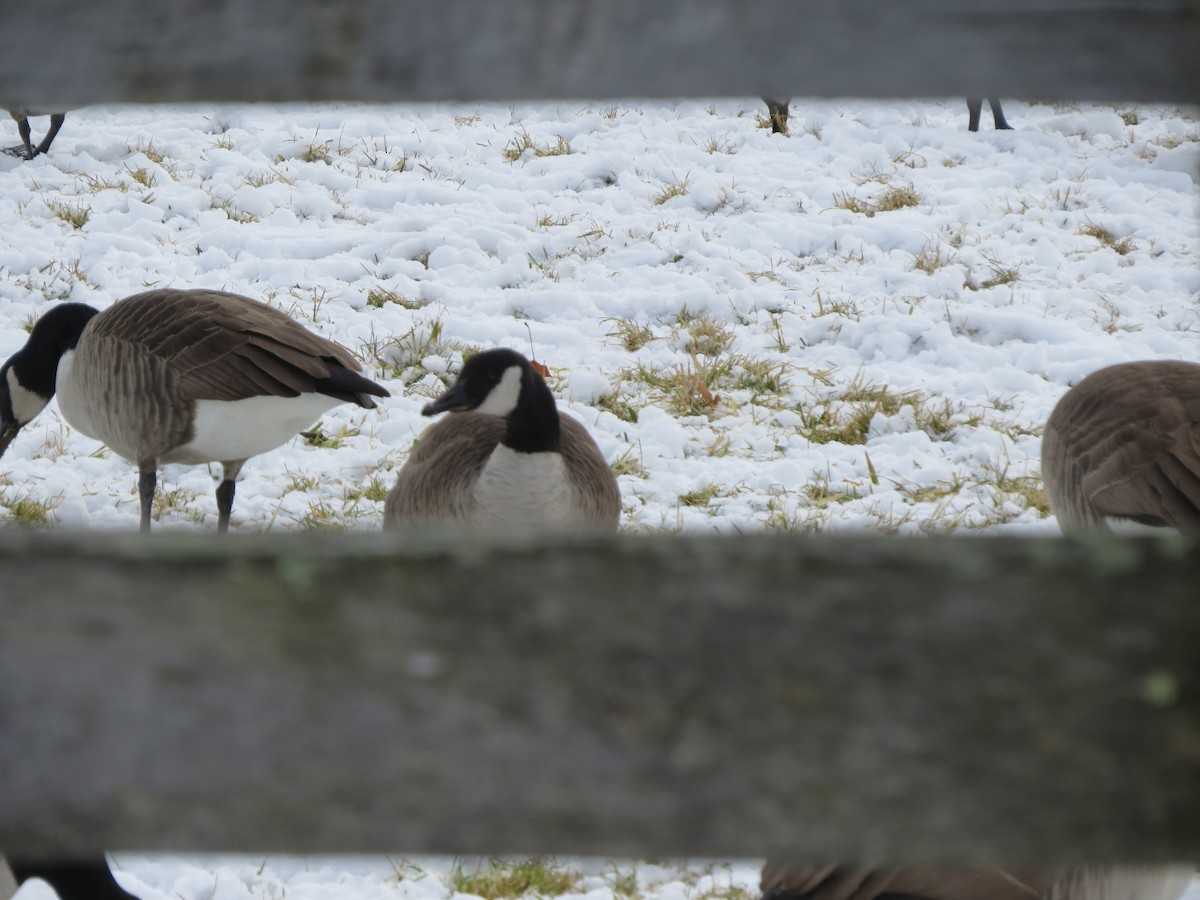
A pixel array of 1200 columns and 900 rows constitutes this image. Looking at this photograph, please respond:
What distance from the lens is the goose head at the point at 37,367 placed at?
5008 millimetres

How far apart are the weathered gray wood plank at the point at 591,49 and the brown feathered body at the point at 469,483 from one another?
288 cm

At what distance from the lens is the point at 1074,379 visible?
5637 millimetres

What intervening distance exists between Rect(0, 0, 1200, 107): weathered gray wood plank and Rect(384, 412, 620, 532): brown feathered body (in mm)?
2876

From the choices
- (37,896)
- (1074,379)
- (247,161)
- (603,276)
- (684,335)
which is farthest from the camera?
(247,161)

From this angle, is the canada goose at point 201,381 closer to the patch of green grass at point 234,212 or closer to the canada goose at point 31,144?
the patch of green grass at point 234,212

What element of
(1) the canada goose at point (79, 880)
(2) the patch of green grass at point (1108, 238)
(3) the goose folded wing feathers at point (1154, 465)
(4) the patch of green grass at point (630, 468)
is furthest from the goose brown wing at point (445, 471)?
(2) the patch of green grass at point (1108, 238)

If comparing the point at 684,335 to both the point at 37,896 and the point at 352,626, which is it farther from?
the point at 352,626

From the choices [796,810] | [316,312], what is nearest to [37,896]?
[796,810]

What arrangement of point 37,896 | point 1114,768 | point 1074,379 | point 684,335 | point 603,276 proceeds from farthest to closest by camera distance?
point 603,276 < point 684,335 < point 1074,379 < point 37,896 < point 1114,768

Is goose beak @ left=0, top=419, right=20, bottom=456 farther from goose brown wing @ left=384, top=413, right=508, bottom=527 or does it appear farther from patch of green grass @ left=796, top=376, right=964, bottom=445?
patch of green grass @ left=796, top=376, right=964, bottom=445

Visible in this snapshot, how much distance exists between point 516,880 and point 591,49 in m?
2.51

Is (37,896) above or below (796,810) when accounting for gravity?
below

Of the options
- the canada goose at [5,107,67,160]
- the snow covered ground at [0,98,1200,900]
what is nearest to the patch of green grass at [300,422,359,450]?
the snow covered ground at [0,98,1200,900]

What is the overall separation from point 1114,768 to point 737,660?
0.29m
